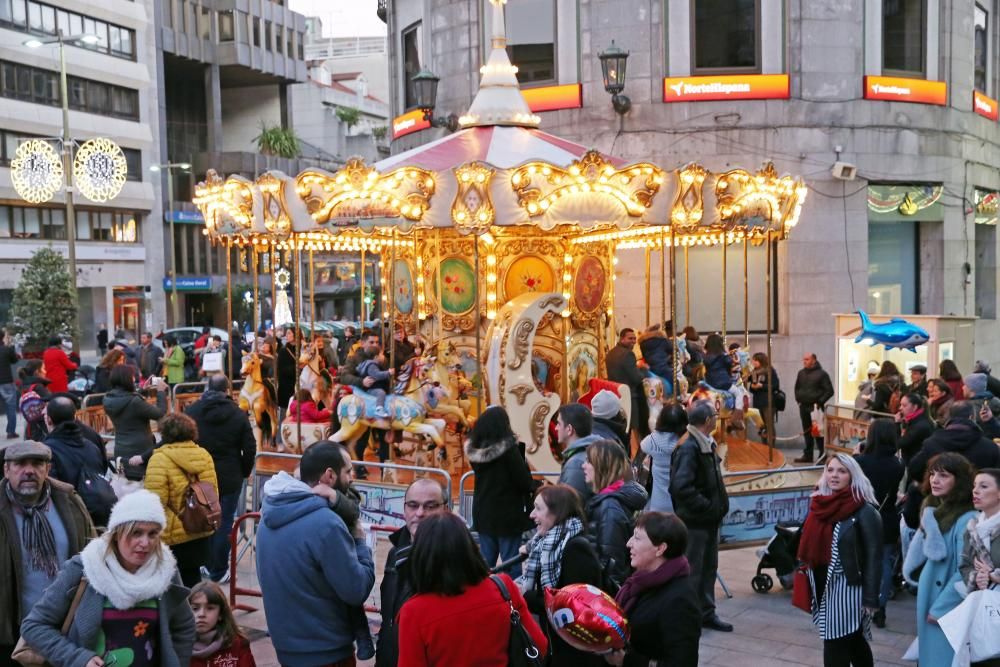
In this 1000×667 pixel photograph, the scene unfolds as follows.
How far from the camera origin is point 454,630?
13.9 feet

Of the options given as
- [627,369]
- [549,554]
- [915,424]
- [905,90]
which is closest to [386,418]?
[627,369]

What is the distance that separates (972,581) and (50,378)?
54.6 feet

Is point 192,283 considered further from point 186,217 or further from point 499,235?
point 499,235

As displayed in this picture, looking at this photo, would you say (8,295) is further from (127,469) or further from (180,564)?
(180,564)

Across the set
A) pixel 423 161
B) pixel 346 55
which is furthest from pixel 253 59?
pixel 423 161

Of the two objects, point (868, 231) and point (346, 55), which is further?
point (346, 55)

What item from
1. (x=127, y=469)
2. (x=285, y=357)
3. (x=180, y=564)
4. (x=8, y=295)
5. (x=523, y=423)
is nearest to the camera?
(x=180, y=564)

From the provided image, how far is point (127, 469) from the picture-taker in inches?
423

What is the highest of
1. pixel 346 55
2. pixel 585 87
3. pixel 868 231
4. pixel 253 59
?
pixel 346 55

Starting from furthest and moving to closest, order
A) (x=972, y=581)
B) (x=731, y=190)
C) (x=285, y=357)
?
1. (x=285, y=357)
2. (x=731, y=190)
3. (x=972, y=581)

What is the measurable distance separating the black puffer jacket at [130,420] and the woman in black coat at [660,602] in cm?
695

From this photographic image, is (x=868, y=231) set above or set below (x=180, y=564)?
above

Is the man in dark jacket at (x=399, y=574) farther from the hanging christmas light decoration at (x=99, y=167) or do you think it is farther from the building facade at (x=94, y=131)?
the building facade at (x=94, y=131)

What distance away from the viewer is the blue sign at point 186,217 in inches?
2143
